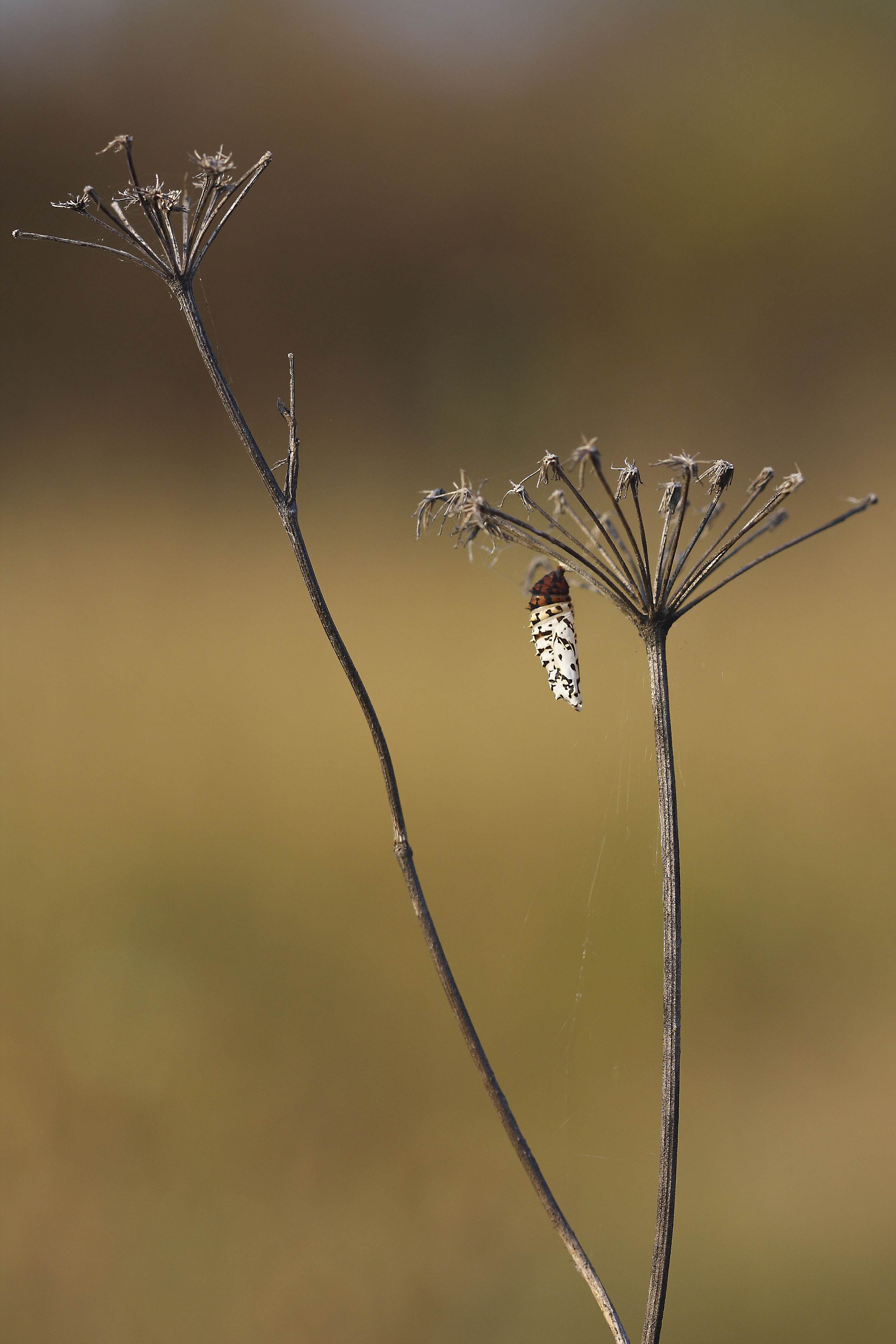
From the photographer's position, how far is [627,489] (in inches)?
27.8

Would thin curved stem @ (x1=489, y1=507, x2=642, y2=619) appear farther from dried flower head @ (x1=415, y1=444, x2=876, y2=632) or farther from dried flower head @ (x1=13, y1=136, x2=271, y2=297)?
dried flower head @ (x1=13, y1=136, x2=271, y2=297)

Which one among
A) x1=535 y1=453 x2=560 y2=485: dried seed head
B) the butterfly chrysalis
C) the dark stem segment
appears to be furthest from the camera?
the butterfly chrysalis

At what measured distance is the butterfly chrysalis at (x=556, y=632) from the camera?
829 millimetres

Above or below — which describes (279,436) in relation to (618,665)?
above

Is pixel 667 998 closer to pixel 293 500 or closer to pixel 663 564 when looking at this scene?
pixel 663 564

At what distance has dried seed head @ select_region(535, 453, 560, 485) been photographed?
665 millimetres

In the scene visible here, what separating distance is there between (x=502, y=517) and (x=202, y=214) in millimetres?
318

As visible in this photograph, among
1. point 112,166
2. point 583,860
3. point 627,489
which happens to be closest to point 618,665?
point 583,860

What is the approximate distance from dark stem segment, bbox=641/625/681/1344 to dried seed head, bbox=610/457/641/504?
5.6 inches

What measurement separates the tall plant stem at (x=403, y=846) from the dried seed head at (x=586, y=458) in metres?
0.19

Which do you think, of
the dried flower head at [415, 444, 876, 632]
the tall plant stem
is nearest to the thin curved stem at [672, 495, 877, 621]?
the dried flower head at [415, 444, 876, 632]

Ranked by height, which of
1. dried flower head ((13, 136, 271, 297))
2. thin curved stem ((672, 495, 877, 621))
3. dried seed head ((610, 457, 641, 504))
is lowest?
thin curved stem ((672, 495, 877, 621))

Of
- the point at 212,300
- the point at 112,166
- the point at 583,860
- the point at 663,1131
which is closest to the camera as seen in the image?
the point at 663,1131

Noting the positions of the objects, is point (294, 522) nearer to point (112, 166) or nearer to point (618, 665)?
point (618, 665)
